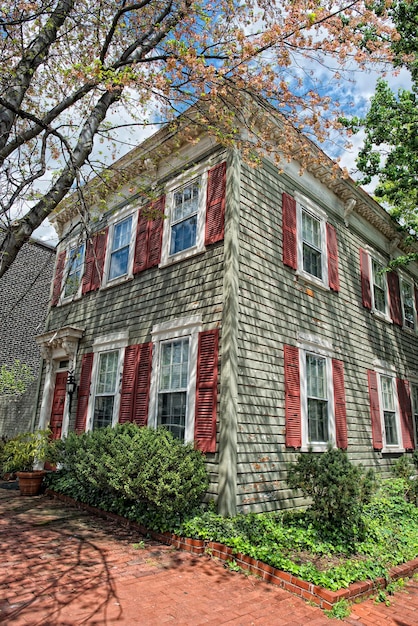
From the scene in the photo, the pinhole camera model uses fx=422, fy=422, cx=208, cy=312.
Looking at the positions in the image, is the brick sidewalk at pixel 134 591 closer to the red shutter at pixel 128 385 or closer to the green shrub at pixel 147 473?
the green shrub at pixel 147 473

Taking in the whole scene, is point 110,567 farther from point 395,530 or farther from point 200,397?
point 395,530

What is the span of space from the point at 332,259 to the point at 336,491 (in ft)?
18.2

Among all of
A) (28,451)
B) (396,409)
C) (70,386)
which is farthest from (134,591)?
(396,409)

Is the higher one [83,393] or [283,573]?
[83,393]

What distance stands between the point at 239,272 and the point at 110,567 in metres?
A: 4.43

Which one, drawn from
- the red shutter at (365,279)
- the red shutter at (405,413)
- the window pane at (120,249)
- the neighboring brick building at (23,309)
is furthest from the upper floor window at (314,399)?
the neighboring brick building at (23,309)

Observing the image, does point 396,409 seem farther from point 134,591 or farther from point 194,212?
point 134,591

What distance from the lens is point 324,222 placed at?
962 cm

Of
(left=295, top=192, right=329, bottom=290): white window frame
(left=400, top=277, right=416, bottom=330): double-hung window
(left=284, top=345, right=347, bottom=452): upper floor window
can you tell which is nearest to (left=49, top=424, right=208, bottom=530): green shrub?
(left=284, top=345, right=347, bottom=452): upper floor window

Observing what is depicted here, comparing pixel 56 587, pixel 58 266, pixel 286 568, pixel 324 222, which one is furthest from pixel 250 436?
pixel 58 266

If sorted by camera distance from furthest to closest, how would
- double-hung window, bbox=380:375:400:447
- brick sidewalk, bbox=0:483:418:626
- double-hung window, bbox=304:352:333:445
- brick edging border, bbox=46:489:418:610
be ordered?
1. double-hung window, bbox=380:375:400:447
2. double-hung window, bbox=304:352:333:445
3. brick edging border, bbox=46:489:418:610
4. brick sidewalk, bbox=0:483:418:626

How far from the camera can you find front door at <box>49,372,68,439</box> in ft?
34.5

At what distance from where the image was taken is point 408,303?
13242 mm

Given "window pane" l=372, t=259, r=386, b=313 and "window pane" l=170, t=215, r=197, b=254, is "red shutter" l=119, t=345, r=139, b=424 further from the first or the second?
"window pane" l=372, t=259, r=386, b=313
